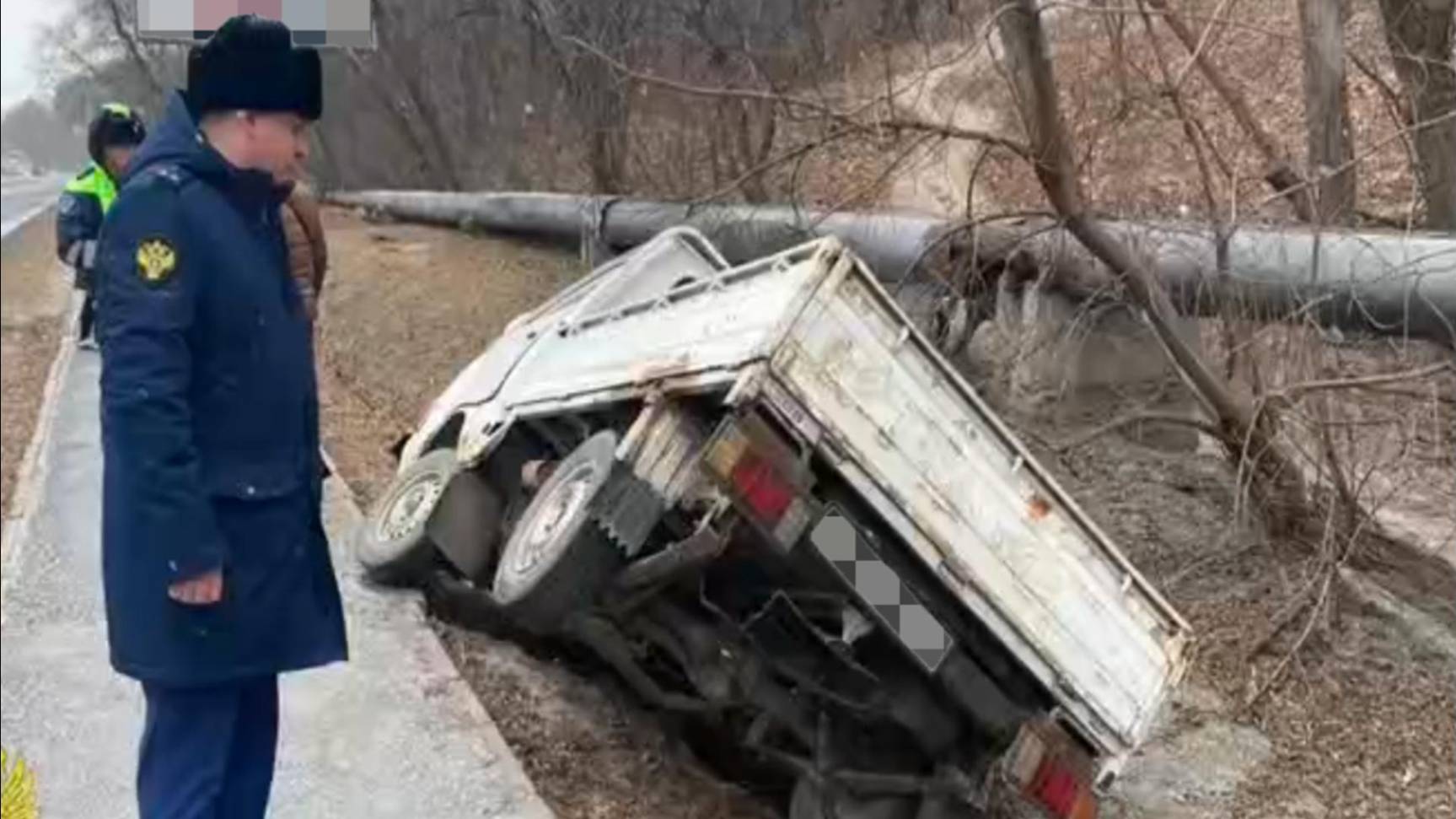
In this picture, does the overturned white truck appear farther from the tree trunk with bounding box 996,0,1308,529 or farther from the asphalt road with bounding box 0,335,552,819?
the tree trunk with bounding box 996,0,1308,529

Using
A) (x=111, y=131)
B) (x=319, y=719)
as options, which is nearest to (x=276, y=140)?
(x=319, y=719)

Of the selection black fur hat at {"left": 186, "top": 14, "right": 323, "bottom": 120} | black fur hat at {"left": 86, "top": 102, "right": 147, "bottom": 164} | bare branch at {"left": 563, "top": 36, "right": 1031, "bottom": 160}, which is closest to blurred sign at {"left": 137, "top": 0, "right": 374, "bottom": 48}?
black fur hat at {"left": 186, "top": 14, "right": 323, "bottom": 120}

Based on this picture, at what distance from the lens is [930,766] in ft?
15.3

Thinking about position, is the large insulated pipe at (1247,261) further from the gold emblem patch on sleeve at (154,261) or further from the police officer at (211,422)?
the gold emblem patch on sleeve at (154,261)

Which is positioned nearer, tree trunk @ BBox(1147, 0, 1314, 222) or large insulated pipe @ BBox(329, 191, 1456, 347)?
large insulated pipe @ BBox(329, 191, 1456, 347)

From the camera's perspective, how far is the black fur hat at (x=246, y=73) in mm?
3434

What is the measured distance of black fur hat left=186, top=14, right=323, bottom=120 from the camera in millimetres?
3434

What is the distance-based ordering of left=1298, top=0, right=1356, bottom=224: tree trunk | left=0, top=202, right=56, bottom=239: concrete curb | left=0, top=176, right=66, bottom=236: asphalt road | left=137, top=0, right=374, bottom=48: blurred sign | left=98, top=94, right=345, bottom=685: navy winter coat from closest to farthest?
left=98, top=94, right=345, bottom=685: navy winter coat
left=137, top=0, right=374, bottom=48: blurred sign
left=1298, top=0, right=1356, bottom=224: tree trunk
left=0, top=202, right=56, bottom=239: concrete curb
left=0, top=176, right=66, bottom=236: asphalt road

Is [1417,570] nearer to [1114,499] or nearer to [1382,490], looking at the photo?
[1382,490]

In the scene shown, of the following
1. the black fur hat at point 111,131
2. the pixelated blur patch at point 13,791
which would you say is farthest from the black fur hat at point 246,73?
the black fur hat at point 111,131

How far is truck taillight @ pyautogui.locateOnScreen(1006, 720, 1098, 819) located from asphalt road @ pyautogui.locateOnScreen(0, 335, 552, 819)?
4.29 ft

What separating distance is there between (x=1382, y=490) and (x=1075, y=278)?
143 cm

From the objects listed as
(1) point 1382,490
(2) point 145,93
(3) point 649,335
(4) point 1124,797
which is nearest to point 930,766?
(4) point 1124,797

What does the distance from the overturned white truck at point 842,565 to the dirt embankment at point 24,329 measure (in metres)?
5.66
